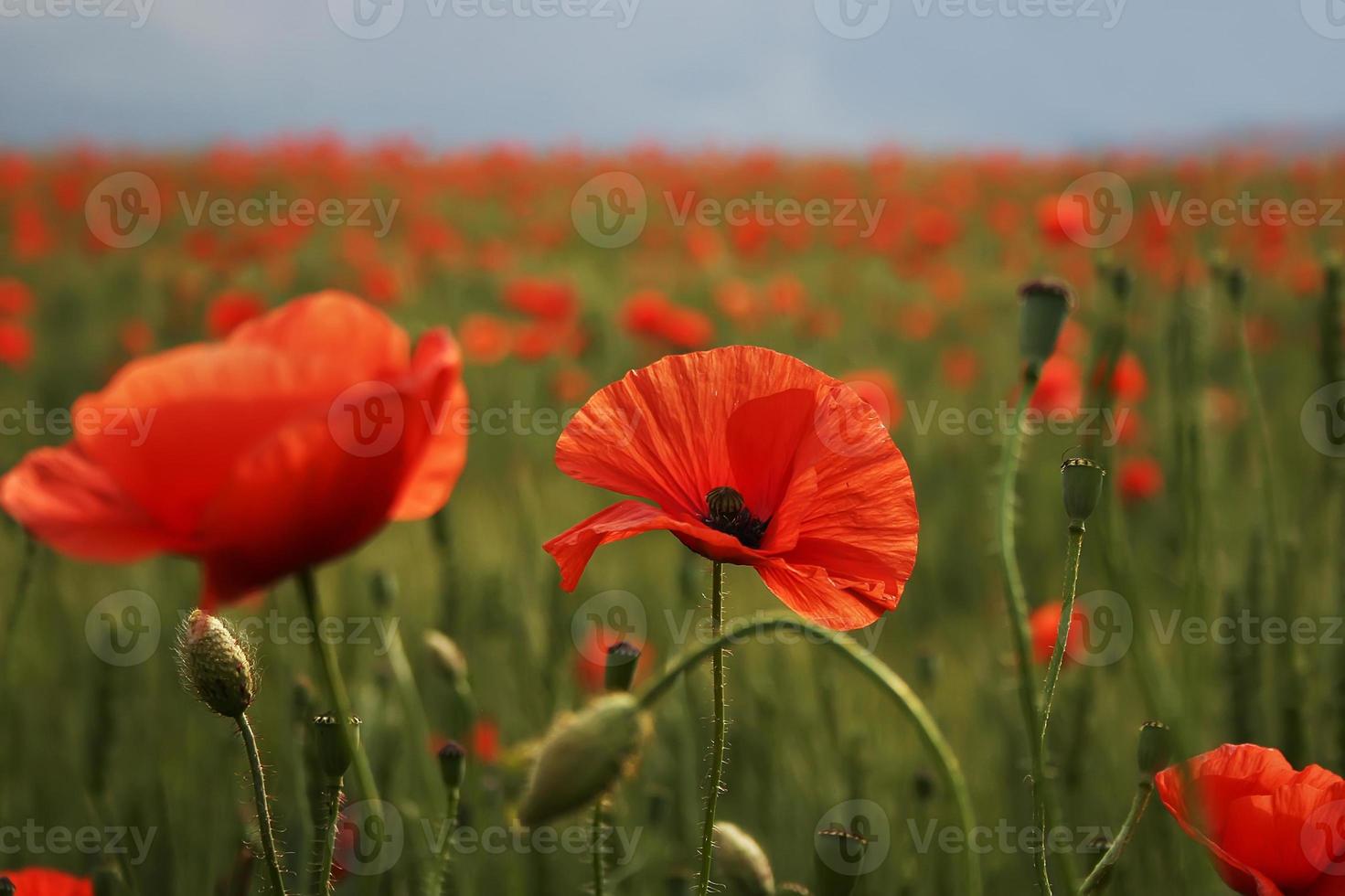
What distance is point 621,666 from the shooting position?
0.80 m

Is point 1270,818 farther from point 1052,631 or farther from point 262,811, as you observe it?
point 1052,631

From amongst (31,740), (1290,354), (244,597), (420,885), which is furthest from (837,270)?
(244,597)

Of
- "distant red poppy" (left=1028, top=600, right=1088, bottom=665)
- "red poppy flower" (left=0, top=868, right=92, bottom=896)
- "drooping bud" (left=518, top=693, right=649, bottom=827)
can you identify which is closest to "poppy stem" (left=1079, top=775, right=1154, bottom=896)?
"drooping bud" (left=518, top=693, right=649, bottom=827)

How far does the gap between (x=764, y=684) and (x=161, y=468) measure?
60.0 inches

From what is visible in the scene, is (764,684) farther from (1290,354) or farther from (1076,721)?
(1290,354)

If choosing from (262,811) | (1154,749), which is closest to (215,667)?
(262,811)

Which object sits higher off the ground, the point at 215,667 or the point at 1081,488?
the point at 1081,488

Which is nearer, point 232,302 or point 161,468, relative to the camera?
point 161,468

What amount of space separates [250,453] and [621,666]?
34 cm

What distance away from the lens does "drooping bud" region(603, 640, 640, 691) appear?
80 centimetres

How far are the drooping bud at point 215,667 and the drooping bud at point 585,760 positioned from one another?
0.24 meters

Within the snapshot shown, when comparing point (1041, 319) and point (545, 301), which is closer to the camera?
point (1041, 319)

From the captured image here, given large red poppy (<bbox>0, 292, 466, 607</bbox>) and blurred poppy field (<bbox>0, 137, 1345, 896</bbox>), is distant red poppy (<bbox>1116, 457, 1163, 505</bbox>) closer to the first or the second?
blurred poppy field (<bbox>0, 137, 1345, 896</bbox>)

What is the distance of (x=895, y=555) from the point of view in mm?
769
